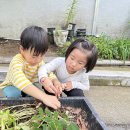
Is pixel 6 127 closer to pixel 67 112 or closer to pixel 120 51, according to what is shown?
pixel 67 112

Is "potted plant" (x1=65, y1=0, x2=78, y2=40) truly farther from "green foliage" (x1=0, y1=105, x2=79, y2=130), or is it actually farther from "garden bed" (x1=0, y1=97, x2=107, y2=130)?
"green foliage" (x1=0, y1=105, x2=79, y2=130)

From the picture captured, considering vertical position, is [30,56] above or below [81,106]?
above

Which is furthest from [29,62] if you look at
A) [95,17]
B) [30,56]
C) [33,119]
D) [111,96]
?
[95,17]

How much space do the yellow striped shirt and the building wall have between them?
2.94 metres

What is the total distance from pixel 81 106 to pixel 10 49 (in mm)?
3122

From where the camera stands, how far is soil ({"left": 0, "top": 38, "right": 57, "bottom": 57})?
14.8ft

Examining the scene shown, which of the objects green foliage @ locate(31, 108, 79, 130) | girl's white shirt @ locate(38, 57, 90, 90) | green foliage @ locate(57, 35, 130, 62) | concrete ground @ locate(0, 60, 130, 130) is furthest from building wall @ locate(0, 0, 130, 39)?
green foliage @ locate(31, 108, 79, 130)

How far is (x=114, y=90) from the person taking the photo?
400 centimetres

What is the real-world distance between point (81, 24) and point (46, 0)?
0.79 meters

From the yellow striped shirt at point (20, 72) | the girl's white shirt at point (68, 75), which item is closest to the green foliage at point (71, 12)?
the girl's white shirt at point (68, 75)

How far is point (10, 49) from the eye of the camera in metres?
4.70

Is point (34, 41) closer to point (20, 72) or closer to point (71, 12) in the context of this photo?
point (20, 72)

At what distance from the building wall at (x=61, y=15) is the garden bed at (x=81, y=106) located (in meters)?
3.63

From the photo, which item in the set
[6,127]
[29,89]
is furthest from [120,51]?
[6,127]
